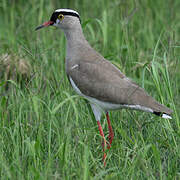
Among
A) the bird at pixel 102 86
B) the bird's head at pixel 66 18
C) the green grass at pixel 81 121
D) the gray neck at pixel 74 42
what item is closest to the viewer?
the green grass at pixel 81 121

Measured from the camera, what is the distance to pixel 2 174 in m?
3.31

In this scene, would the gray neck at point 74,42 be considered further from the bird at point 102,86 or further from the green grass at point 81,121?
the green grass at point 81,121

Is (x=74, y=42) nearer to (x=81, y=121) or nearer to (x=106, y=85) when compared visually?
(x=106, y=85)

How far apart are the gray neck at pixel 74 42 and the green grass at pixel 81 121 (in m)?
0.26

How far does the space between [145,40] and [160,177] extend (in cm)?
342

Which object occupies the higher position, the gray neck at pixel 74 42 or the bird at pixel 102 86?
the gray neck at pixel 74 42

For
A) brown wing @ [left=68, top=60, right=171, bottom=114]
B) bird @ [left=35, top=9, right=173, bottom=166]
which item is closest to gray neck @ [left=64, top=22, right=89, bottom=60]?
bird @ [left=35, top=9, right=173, bottom=166]

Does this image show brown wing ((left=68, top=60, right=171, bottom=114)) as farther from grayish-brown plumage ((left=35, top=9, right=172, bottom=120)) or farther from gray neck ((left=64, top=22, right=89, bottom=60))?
gray neck ((left=64, top=22, right=89, bottom=60))

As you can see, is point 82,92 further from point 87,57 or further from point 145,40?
point 145,40

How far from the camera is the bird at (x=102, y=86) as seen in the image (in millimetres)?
3971

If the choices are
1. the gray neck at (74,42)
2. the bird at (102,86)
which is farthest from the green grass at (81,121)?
the gray neck at (74,42)

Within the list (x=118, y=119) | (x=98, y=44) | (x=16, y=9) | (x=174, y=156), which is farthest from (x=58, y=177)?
(x=16, y=9)

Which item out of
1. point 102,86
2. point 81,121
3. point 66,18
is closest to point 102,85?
point 102,86

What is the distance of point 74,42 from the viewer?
4.56 m
